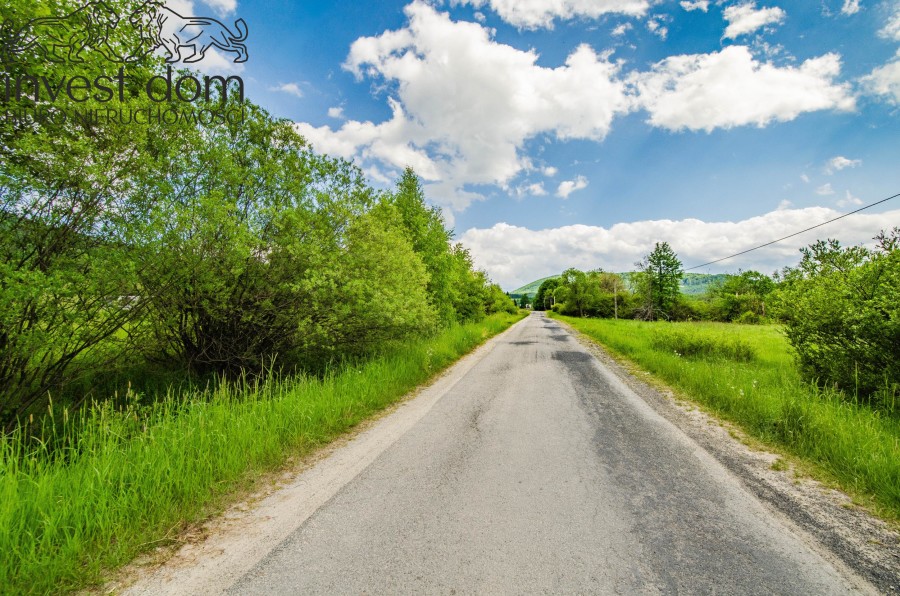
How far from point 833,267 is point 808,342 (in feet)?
5.94

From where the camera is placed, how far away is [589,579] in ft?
7.20

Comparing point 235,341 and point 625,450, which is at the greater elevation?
point 235,341

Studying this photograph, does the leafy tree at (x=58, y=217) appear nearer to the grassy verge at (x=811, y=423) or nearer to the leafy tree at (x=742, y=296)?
the grassy verge at (x=811, y=423)

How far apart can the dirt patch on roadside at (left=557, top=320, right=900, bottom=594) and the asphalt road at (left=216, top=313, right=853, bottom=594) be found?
168mm

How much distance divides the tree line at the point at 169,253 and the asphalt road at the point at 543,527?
4.34m

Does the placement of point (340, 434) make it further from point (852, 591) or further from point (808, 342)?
point (808, 342)

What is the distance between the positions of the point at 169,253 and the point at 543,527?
6.56 metres

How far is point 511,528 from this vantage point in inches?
107

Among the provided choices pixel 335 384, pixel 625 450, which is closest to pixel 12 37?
pixel 335 384

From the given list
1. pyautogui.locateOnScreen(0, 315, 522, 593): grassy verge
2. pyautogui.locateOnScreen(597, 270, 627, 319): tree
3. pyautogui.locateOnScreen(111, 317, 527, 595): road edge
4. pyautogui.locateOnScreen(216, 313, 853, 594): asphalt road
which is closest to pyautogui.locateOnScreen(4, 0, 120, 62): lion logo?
pyautogui.locateOnScreen(0, 315, 522, 593): grassy verge

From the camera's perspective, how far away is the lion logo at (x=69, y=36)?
4.54 m

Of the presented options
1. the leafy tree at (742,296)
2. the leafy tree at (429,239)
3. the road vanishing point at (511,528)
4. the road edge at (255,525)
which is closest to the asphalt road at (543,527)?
the road vanishing point at (511,528)

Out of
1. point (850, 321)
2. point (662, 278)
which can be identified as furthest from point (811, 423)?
point (662, 278)

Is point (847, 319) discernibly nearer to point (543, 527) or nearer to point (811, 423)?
point (811, 423)
